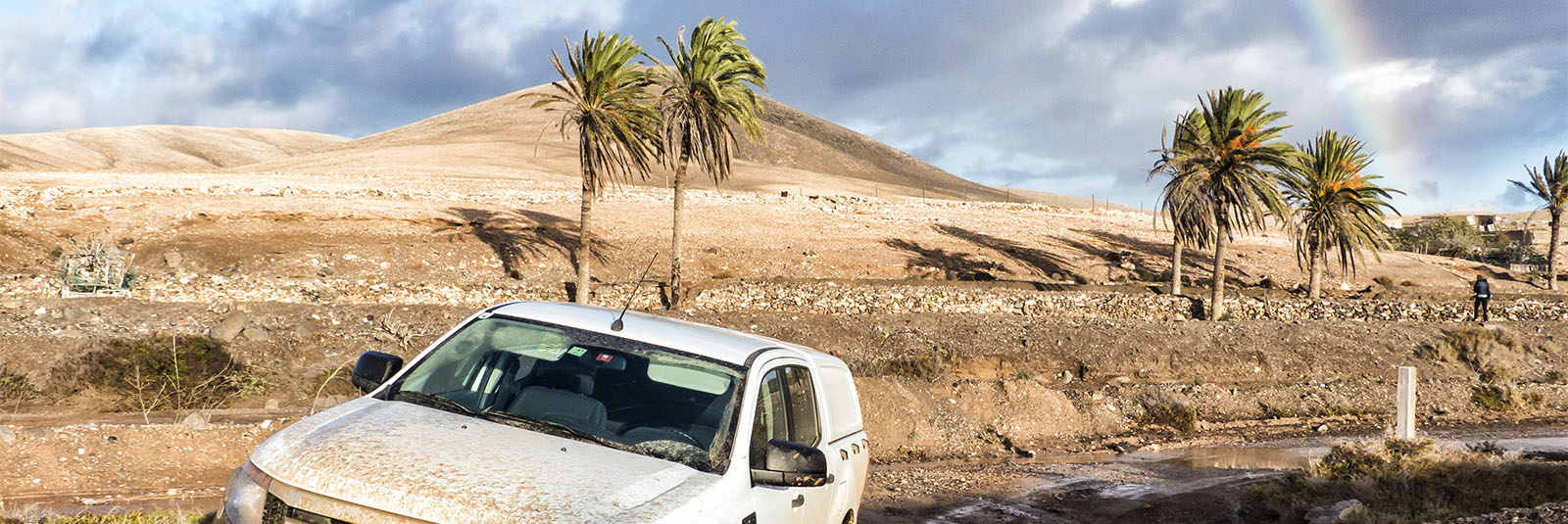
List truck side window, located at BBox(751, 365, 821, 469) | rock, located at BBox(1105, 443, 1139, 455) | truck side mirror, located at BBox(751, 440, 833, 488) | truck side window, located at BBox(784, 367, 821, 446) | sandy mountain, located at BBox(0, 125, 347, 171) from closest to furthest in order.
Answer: truck side mirror, located at BBox(751, 440, 833, 488)
truck side window, located at BBox(751, 365, 821, 469)
truck side window, located at BBox(784, 367, 821, 446)
rock, located at BBox(1105, 443, 1139, 455)
sandy mountain, located at BBox(0, 125, 347, 171)

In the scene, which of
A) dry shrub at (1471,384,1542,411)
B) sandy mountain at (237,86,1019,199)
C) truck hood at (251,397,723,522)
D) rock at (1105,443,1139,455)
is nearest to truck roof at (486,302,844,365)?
truck hood at (251,397,723,522)

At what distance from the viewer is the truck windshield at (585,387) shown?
15.3 ft

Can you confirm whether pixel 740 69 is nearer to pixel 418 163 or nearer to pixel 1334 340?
pixel 1334 340

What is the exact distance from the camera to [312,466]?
12.8ft

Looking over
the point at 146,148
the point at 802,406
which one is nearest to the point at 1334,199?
the point at 802,406

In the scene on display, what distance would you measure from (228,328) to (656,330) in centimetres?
1893

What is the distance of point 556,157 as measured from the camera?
98.9 meters

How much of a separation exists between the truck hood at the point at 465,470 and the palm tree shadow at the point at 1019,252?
40.6 m

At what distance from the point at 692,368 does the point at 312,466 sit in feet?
6.03

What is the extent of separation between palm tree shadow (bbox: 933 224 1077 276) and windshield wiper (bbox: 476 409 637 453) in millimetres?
40318

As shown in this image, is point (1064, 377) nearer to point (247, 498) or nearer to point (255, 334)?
point (255, 334)

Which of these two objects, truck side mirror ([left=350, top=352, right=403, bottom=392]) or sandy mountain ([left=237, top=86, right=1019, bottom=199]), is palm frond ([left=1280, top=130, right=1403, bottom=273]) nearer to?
sandy mountain ([left=237, top=86, right=1019, bottom=199])

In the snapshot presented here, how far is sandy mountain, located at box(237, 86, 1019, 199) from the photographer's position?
78.6 meters

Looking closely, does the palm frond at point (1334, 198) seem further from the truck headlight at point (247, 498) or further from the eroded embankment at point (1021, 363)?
the truck headlight at point (247, 498)
